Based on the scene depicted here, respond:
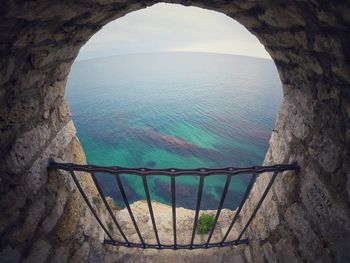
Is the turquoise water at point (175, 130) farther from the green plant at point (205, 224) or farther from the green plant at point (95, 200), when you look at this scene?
the green plant at point (95, 200)

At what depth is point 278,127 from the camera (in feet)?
7.29

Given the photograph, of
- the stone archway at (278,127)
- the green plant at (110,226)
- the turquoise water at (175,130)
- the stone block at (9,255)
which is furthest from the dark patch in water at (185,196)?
the stone block at (9,255)

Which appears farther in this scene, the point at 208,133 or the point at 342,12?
the point at 208,133

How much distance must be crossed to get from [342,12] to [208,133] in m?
15.3

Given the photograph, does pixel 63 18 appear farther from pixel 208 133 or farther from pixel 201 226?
pixel 208 133

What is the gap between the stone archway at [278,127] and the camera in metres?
1.22

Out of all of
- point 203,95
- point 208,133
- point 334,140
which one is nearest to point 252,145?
point 208,133

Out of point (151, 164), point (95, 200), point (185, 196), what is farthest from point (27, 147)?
point (151, 164)

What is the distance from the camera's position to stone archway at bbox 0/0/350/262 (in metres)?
1.22

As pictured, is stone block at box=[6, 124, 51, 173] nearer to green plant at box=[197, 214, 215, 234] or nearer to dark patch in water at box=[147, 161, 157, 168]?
green plant at box=[197, 214, 215, 234]

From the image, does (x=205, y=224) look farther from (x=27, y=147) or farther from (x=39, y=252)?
(x=27, y=147)

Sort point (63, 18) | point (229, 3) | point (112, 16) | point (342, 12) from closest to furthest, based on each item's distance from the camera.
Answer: point (342, 12) < point (63, 18) < point (229, 3) < point (112, 16)

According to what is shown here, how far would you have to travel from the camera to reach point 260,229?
2398mm

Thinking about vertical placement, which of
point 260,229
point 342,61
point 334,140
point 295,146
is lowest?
point 260,229
